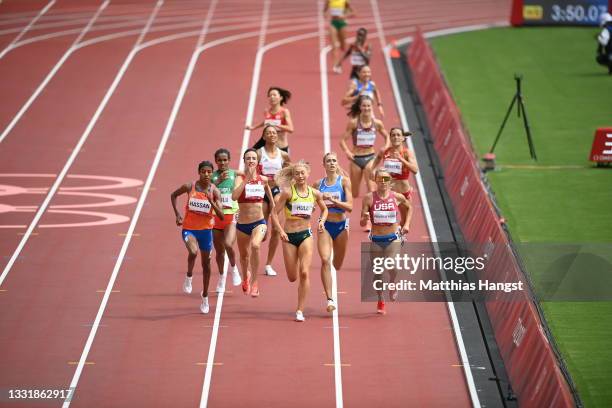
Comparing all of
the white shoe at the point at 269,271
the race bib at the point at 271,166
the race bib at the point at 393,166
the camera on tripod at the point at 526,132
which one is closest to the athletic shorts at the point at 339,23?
the camera on tripod at the point at 526,132

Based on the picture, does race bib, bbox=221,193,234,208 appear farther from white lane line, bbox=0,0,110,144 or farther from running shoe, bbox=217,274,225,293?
white lane line, bbox=0,0,110,144

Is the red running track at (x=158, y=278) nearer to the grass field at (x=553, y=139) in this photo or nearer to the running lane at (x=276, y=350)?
the running lane at (x=276, y=350)

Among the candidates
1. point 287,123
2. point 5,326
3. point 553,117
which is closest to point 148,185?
point 287,123

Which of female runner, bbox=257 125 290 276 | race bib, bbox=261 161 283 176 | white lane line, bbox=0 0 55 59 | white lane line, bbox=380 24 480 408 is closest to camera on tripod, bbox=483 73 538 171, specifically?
white lane line, bbox=380 24 480 408

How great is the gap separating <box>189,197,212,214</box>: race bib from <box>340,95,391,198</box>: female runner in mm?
4464

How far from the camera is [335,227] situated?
16.0 m

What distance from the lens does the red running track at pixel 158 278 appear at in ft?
46.4

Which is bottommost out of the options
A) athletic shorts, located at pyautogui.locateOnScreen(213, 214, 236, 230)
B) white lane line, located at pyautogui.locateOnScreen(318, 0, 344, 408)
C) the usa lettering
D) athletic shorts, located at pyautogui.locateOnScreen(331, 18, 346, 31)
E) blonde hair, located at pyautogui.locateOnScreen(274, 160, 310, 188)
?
white lane line, located at pyautogui.locateOnScreen(318, 0, 344, 408)

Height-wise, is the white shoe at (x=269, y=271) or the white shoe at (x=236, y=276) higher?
the white shoe at (x=236, y=276)

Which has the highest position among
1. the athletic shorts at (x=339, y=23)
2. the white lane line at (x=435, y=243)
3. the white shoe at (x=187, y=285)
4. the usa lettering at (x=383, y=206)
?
the usa lettering at (x=383, y=206)

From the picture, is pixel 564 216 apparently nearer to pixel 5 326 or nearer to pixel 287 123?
pixel 287 123

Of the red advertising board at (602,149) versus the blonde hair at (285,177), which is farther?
the red advertising board at (602,149)

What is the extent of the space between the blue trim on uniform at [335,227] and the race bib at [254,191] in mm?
968

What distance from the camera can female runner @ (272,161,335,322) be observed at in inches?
599
